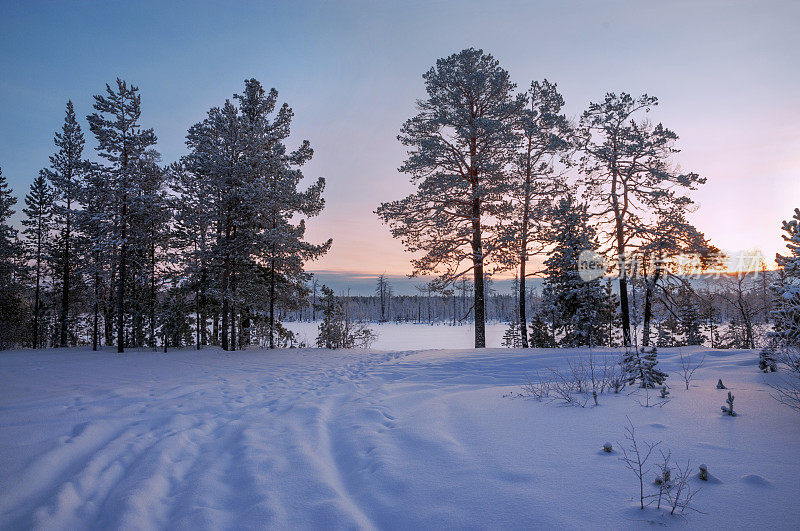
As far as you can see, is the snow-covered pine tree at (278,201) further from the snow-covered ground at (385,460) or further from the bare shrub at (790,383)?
the bare shrub at (790,383)

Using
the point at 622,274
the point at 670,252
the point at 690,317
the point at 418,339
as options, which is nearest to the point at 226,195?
the point at 622,274

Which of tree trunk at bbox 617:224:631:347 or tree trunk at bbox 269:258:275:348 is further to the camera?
tree trunk at bbox 269:258:275:348

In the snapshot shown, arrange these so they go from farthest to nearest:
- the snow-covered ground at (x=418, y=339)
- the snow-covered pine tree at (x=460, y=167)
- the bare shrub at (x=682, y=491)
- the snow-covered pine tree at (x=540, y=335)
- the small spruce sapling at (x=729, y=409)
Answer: the snow-covered ground at (x=418, y=339) < the snow-covered pine tree at (x=540, y=335) < the snow-covered pine tree at (x=460, y=167) < the small spruce sapling at (x=729, y=409) < the bare shrub at (x=682, y=491)

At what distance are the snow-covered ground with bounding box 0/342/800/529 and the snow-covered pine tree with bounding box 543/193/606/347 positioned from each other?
11461 mm

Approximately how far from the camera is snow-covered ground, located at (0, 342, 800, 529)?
7.56 feet

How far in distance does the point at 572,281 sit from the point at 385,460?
16.6m

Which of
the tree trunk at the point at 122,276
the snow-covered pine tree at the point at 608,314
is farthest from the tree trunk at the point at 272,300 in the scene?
the snow-covered pine tree at the point at 608,314

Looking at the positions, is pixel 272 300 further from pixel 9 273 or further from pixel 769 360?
pixel 9 273

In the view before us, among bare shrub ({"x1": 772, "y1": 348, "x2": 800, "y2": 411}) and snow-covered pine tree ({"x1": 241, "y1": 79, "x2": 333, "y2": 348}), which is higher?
snow-covered pine tree ({"x1": 241, "y1": 79, "x2": 333, "y2": 348})

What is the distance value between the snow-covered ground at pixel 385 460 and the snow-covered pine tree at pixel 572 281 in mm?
11461

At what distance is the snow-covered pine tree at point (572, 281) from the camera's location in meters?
17.0

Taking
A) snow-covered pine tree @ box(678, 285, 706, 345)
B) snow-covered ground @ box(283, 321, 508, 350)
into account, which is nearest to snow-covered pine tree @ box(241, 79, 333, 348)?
snow-covered ground @ box(283, 321, 508, 350)

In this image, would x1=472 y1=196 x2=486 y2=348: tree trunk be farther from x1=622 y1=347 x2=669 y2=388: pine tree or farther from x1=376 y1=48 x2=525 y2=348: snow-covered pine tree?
x1=622 y1=347 x2=669 y2=388: pine tree

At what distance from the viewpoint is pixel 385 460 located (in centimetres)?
325
